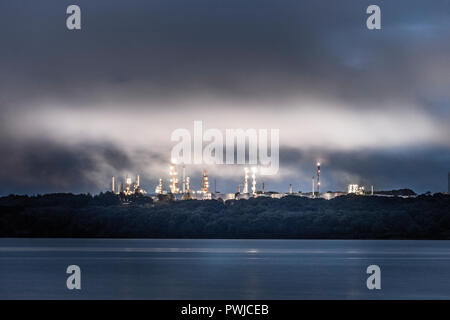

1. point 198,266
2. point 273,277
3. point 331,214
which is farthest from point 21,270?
point 331,214

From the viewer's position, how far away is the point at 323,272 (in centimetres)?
7212

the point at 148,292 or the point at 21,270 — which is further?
the point at 21,270

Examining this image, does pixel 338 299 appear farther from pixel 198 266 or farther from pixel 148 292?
pixel 198 266

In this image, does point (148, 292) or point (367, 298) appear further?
point (148, 292)

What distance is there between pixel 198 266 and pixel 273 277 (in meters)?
18.5

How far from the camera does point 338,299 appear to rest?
48.4 m

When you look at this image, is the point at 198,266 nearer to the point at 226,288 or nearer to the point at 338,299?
the point at 226,288
